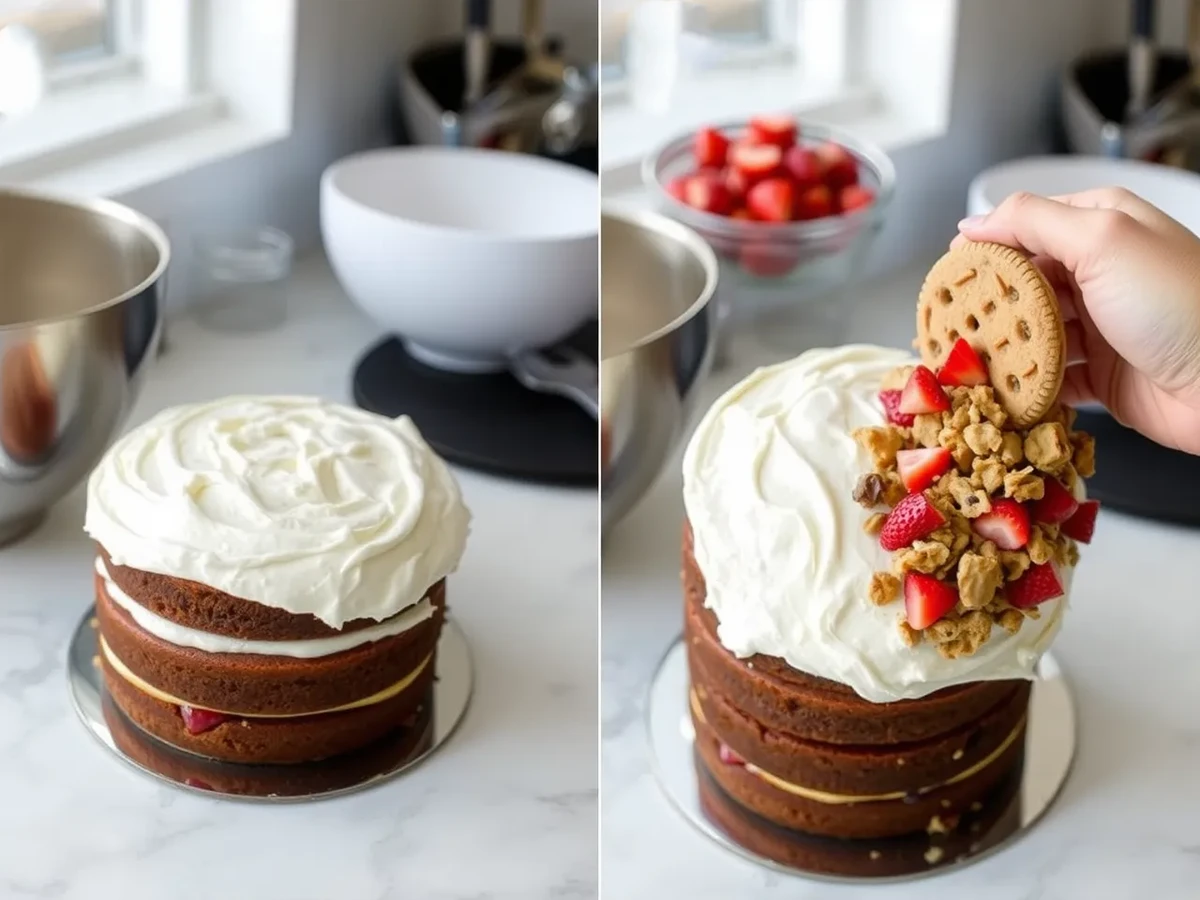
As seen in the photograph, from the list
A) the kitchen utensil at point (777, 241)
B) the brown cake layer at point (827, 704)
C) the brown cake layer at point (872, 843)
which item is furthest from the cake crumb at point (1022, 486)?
the kitchen utensil at point (777, 241)

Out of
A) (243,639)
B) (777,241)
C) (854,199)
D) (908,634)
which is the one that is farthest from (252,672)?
(854,199)

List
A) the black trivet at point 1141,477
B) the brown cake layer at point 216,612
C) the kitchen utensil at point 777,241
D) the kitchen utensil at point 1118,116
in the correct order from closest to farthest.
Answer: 1. the brown cake layer at point 216,612
2. the black trivet at point 1141,477
3. the kitchen utensil at point 777,241
4. the kitchen utensil at point 1118,116

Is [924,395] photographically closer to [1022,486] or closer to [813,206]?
[1022,486]

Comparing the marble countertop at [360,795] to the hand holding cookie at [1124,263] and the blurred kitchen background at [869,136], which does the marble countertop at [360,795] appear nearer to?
the blurred kitchen background at [869,136]

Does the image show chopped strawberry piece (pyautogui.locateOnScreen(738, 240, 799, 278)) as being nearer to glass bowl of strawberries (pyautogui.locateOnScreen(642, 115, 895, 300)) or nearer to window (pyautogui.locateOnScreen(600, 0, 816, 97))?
glass bowl of strawberries (pyautogui.locateOnScreen(642, 115, 895, 300))

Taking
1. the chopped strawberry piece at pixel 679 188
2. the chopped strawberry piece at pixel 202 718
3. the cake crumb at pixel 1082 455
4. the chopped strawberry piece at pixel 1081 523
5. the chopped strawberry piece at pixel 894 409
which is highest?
the chopped strawberry piece at pixel 679 188

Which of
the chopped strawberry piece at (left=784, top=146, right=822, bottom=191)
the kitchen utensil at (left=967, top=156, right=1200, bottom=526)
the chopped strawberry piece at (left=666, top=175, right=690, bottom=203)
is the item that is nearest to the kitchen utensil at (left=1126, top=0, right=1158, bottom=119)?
the kitchen utensil at (left=967, top=156, right=1200, bottom=526)

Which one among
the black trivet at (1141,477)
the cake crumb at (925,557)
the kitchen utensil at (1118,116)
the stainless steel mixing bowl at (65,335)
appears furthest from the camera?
the kitchen utensil at (1118,116)
